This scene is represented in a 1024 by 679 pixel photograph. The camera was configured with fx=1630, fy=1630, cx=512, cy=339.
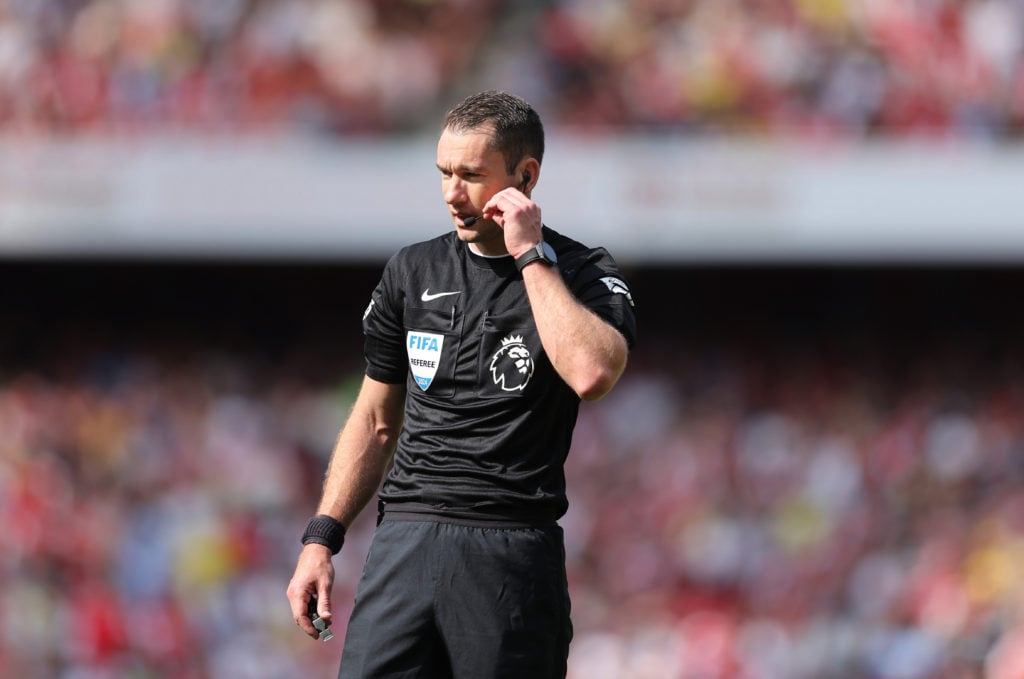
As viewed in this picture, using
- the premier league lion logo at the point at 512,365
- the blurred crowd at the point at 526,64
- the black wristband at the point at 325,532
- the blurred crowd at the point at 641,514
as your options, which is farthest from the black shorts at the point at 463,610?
the blurred crowd at the point at 526,64

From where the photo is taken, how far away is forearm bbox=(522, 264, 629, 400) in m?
3.52

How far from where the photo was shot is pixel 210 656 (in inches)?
477

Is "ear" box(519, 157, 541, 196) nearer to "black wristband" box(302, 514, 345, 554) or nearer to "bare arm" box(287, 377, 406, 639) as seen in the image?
"bare arm" box(287, 377, 406, 639)

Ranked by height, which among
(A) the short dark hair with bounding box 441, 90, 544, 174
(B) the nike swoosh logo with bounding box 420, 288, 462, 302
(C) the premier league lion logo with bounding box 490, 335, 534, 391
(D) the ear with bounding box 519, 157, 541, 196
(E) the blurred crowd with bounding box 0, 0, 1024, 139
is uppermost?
(E) the blurred crowd with bounding box 0, 0, 1024, 139

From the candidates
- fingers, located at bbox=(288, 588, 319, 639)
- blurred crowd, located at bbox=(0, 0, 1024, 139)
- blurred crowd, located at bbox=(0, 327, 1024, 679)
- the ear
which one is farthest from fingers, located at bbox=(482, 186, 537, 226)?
blurred crowd, located at bbox=(0, 0, 1024, 139)

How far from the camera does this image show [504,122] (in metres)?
3.71

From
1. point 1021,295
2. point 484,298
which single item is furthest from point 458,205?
point 1021,295

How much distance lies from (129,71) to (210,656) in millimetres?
4715

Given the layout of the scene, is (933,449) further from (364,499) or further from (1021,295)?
(364,499)

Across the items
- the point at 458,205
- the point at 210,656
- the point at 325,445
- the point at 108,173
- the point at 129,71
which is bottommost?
the point at 210,656

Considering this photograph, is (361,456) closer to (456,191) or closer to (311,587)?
(311,587)

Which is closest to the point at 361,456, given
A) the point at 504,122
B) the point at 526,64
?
the point at 504,122

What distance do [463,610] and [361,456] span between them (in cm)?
52

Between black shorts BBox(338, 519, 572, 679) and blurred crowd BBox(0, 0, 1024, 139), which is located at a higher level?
blurred crowd BBox(0, 0, 1024, 139)
